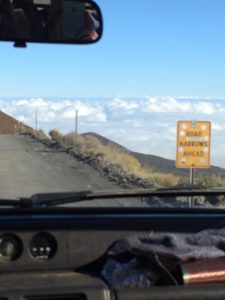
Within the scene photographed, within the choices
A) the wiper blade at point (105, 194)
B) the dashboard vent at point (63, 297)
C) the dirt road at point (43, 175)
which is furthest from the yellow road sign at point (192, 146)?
the dashboard vent at point (63, 297)

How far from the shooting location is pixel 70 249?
11.1ft

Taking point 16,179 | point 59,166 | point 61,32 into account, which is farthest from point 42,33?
point 59,166

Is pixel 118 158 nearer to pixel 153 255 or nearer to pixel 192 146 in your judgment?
pixel 192 146

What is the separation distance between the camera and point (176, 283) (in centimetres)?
312

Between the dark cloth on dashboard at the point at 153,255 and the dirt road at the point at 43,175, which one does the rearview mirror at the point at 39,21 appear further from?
the dirt road at the point at 43,175

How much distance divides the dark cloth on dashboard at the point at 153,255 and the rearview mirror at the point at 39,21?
95cm

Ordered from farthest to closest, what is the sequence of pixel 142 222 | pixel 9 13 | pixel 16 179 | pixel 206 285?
1. pixel 16 179
2. pixel 142 222
3. pixel 9 13
4. pixel 206 285

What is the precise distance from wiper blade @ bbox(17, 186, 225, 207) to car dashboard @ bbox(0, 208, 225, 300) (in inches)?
9.9

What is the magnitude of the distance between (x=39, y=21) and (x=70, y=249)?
100 centimetres

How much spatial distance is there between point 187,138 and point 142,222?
49.5 ft

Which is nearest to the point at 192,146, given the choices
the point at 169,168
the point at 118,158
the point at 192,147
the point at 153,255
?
the point at 192,147

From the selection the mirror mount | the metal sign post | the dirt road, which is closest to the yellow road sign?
the metal sign post

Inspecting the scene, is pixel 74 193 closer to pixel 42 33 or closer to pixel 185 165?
pixel 42 33

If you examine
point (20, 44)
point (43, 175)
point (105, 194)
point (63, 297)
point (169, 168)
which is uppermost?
point (20, 44)
